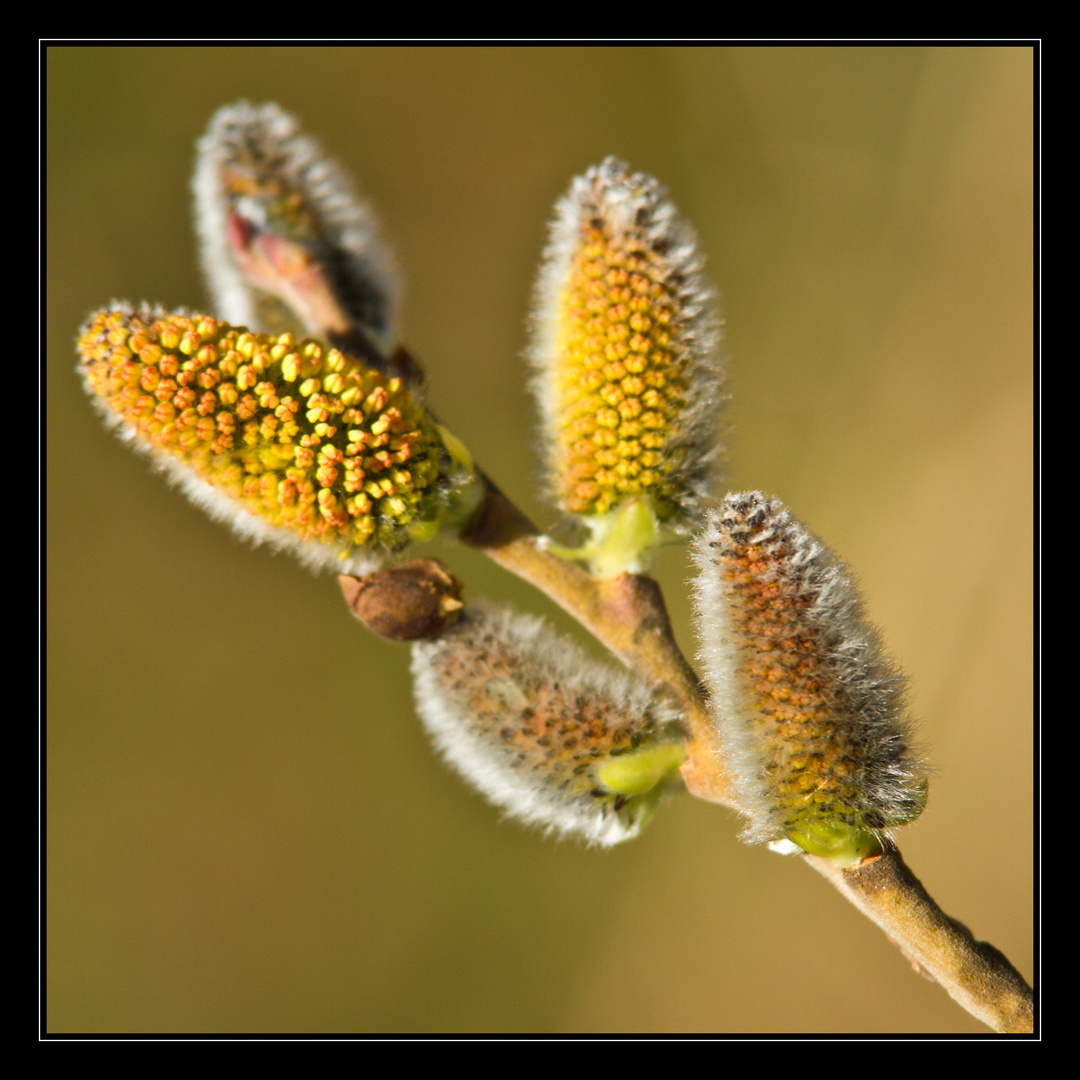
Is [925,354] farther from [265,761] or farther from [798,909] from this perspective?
[265,761]

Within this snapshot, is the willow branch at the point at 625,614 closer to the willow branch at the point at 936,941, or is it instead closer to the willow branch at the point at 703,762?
the willow branch at the point at 703,762

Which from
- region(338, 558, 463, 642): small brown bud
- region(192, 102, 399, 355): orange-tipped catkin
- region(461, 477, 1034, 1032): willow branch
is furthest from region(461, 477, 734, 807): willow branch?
region(192, 102, 399, 355): orange-tipped catkin

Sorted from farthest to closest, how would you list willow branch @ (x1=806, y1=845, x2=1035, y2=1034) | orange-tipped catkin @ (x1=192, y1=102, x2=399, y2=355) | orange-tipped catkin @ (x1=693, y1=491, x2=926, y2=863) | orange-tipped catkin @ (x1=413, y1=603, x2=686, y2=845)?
orange-tipped catkin @ (x1=192, y1=102, x2=399, y2=355)
orange-tipped catkin @ (x1=413, y1=603, x2=686, y2=845)
willow branch @ (x1=806, y1=845, x2=1035, y2=1034)
orange-tipped catkin @ (x1=693, y1=491, x2=926, y2=863)

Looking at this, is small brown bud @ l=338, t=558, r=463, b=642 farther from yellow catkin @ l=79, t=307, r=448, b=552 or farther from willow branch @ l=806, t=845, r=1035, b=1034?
willow branch @ l=806, t=845, r=1035, b=1034

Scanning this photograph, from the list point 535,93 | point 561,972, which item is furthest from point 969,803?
point 535,93

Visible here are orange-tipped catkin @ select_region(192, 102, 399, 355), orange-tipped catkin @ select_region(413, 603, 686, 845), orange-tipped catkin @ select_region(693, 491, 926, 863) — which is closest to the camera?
orange-tipped catkin @ select_region(693, 491, 926, 863)

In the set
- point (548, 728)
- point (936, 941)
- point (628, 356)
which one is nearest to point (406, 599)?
point (548, 728)
